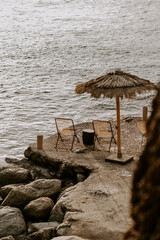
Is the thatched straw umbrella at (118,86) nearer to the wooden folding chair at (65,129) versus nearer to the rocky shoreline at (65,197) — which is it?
the rocky shoreline at (65,197)

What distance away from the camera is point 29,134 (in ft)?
58.0

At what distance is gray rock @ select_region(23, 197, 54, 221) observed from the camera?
8523 millimetres

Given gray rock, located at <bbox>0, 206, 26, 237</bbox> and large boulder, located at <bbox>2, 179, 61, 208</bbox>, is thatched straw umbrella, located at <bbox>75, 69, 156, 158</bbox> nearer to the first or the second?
large boulder, located at <bbox>2, 179, 61, 208</bbox>

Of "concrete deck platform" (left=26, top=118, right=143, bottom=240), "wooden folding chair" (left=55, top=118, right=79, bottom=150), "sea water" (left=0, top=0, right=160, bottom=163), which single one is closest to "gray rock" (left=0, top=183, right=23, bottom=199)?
"concrete deck platform" (left=26, top=118, right=143, bottom=240)

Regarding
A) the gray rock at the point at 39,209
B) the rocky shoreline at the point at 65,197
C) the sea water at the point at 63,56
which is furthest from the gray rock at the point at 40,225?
the sea water at the point at 63,56

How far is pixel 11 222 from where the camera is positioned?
26.6ft

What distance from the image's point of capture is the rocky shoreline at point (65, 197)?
7.33 metres

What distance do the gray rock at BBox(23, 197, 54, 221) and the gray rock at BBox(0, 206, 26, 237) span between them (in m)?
0.27

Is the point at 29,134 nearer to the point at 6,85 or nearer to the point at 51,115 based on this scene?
the point at 51,115

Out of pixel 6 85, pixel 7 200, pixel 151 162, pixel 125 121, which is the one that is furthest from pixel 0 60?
pixel 151 162

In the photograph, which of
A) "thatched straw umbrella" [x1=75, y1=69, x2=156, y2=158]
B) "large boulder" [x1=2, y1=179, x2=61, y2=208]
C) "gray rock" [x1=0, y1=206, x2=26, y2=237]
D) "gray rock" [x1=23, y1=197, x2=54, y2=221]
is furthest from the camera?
"thatched straw umbrella" [x1=75, y1=69, x2=156, y2=158]

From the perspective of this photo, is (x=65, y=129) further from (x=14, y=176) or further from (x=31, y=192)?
(x=31, y=192)

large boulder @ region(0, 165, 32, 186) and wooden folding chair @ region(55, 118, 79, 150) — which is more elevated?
wooden folding chair @ region(55, 118, 79, 150)

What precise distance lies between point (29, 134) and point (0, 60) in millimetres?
18869
